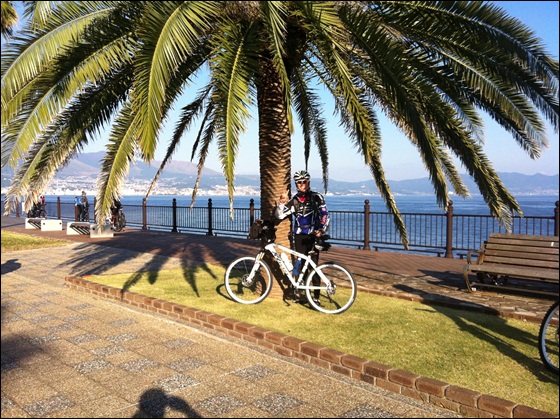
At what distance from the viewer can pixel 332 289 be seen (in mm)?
6195

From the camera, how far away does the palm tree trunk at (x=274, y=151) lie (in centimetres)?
691

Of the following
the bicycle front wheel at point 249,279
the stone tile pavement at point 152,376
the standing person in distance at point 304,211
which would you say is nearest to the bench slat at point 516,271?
the standing person in distance at point 304,211

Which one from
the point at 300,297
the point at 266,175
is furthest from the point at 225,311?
the point at 266,175

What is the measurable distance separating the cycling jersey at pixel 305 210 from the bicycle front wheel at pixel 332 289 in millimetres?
580

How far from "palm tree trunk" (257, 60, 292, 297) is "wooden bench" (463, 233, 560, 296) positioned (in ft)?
9.75

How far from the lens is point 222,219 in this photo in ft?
67.4

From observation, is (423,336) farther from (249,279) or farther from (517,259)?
(517,259)

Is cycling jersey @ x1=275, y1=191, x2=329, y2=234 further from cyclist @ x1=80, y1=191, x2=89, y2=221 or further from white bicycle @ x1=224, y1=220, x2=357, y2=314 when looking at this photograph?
cyclist @ x1=80, y1=191, x2=89, y2=221

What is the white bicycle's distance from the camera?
20.3 feet

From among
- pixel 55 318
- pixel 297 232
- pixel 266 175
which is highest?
pixel 266 175

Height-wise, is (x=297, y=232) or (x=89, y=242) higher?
(x=297, y=232)

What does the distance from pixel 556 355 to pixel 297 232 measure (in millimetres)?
3341

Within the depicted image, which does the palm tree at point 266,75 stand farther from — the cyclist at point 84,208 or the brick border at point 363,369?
the cyclist at point 84,208

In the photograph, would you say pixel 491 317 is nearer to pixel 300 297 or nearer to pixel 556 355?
pixel 556 355
